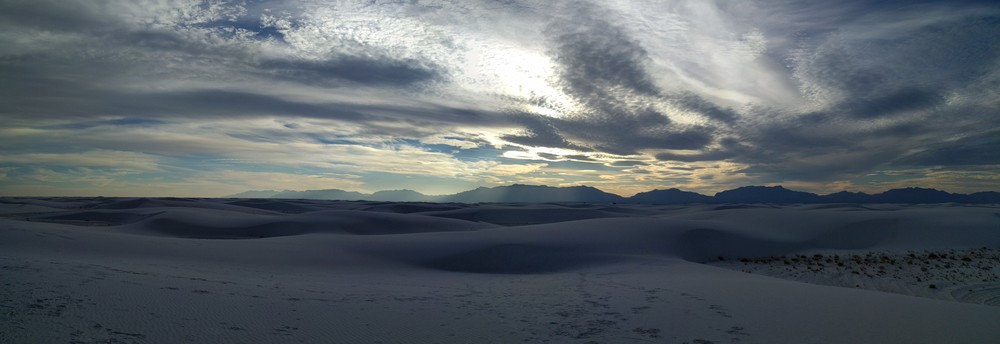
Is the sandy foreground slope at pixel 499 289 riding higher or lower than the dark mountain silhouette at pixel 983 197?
lower

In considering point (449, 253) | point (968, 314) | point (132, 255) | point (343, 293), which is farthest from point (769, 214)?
point (132, 255)

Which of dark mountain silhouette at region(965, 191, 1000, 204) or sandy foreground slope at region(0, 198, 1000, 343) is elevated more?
dark mountain silhouette at region(965, 191, 1000, 204)

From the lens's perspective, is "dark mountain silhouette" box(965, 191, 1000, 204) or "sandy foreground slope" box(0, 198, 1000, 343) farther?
"dark mountain silhouette" box(965, 191, 1000, 204)

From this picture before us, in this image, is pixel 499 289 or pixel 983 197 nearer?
pixel 499 289

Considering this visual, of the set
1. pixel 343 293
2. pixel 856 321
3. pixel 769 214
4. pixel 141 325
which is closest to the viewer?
pixel 141 325

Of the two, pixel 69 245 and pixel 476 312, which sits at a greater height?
pixel 69 245

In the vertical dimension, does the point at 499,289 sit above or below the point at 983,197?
below

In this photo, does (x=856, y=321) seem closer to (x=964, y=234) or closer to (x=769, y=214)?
(x=964, y=234)

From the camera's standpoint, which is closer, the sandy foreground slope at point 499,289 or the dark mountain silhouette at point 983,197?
the sandy foreground slope at point 499,289
